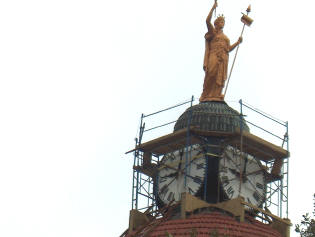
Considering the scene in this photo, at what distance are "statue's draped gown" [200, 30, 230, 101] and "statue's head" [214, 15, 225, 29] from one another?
35 cm

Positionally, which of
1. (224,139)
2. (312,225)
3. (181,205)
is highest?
(224,139)

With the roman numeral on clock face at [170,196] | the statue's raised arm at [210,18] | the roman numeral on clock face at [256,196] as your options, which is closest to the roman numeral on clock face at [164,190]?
the roman numeral on clock face at [170,196]

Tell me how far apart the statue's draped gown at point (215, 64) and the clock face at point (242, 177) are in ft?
11.6

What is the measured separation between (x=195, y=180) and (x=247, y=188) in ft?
7.65

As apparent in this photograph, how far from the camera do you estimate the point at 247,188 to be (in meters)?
53.1

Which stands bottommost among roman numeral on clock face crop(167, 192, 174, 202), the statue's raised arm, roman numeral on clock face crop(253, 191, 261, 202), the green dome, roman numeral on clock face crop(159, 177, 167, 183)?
roman numeral on clock face crop(167, 192, 174, 202)

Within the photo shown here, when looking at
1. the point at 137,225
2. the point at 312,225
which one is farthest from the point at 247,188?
the point at 312,225

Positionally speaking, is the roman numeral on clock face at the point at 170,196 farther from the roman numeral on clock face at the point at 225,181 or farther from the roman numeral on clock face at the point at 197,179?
the roman numeral on clock face at the point at 225,181

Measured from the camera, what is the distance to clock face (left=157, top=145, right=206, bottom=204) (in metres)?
52.4

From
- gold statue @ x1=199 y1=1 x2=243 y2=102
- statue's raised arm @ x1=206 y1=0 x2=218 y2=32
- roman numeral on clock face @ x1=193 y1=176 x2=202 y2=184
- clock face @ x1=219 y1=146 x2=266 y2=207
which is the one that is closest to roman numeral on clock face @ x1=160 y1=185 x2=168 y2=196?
roman numeral on clock face @ x1=193 y1=176 x2=202 y2=184

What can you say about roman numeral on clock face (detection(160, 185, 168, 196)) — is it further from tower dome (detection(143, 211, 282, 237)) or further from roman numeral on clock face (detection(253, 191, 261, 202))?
roman numeral on clock face (detection(253, 191, 261, 202))

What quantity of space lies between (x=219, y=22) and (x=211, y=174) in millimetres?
8107

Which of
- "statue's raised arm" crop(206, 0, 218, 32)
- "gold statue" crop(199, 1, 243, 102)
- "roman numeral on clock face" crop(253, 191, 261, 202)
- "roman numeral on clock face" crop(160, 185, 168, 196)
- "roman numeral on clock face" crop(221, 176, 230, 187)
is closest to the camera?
"roman numeral on clock face" crop(221, 176, 230, 187)

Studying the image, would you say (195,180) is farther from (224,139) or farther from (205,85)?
(205,85)
